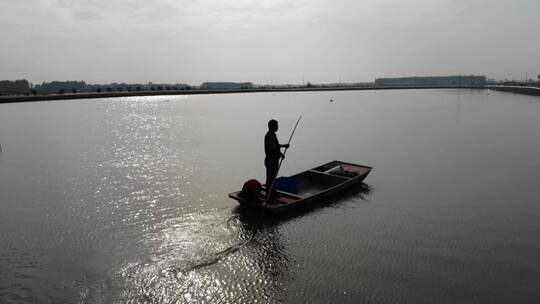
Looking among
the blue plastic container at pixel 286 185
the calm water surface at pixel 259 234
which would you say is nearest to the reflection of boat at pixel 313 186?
the blue plastic container at pixel 286 185

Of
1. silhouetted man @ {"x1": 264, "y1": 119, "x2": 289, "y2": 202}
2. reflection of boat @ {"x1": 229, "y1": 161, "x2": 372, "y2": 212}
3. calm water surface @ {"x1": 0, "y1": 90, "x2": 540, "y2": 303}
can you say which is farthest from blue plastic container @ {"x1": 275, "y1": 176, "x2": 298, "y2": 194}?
calm water surface @ {"x1": 0, "y1": 90, "x2": 540, "y2": 303}

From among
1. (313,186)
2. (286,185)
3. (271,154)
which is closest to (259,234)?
(271,154)

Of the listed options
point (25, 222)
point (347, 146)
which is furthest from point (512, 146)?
point (25, 222)

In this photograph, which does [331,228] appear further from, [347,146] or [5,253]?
[347,146]

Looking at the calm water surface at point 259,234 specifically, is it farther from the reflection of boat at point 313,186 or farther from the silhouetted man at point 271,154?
the silhouetted man at point 271,154

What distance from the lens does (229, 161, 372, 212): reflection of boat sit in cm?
1118

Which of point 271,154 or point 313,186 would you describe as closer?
point 271,154

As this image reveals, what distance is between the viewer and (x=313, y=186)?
1400 cm

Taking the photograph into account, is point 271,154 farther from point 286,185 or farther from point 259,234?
point 259,234

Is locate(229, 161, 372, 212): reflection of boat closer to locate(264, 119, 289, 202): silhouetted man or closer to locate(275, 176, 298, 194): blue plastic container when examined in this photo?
locate(275, 176, 298, 194): blue plastic container

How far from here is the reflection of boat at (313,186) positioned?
11180mm

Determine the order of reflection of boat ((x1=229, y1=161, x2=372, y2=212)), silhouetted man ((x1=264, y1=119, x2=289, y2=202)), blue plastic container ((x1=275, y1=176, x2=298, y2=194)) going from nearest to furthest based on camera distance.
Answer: reflection of boat ((x1=229, y1=161, x2=372, y2=212)) → silhouetted man ((x1=264, y1=119, x2=289, y2=202)) → blue plastic container ((x1=275, y1=176, x2=298, y2=194))

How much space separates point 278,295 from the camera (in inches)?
286

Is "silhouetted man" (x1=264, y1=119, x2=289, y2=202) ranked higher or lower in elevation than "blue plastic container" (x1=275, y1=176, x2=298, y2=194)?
higher
